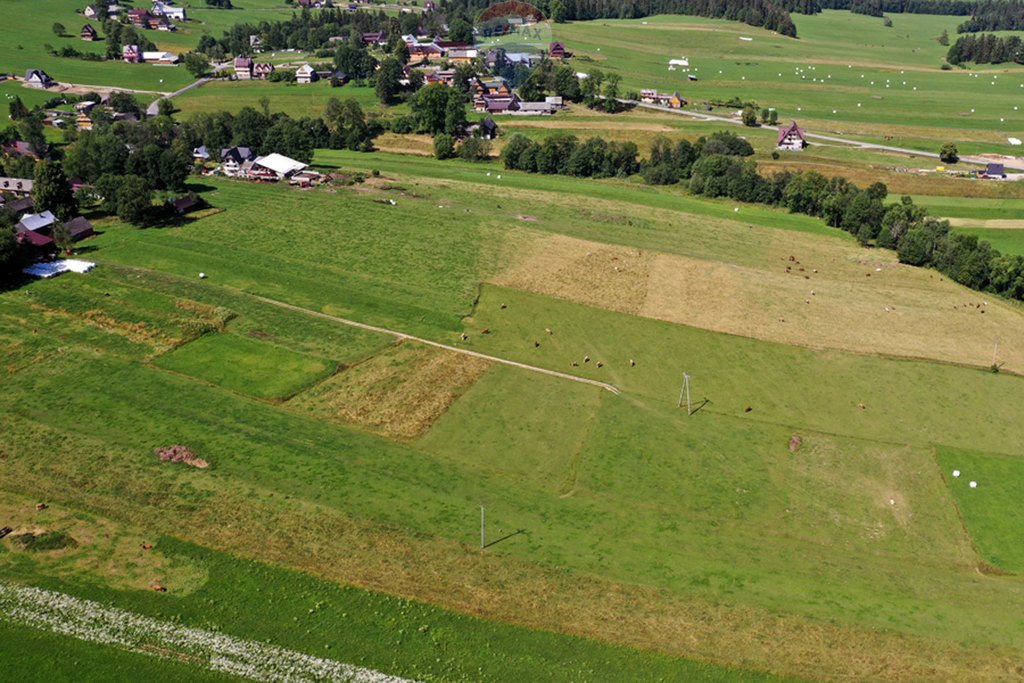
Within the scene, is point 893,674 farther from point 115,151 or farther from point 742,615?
point 115,151

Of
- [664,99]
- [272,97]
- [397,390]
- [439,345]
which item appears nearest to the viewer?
[397,390]

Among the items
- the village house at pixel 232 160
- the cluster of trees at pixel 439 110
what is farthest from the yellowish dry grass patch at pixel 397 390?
the cluster of trees at pixel 439 110

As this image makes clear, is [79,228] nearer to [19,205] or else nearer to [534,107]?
[19,205]

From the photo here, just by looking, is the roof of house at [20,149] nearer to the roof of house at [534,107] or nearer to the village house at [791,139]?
the roof of house at [534,107]

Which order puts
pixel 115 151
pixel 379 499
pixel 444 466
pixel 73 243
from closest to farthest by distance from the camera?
pixel 379 499 < pixel 444 466 < pixel 73 243 < pixel 115 151

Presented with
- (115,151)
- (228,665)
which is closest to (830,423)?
(228,665)

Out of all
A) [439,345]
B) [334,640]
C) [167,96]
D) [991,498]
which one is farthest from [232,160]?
[991,498]
